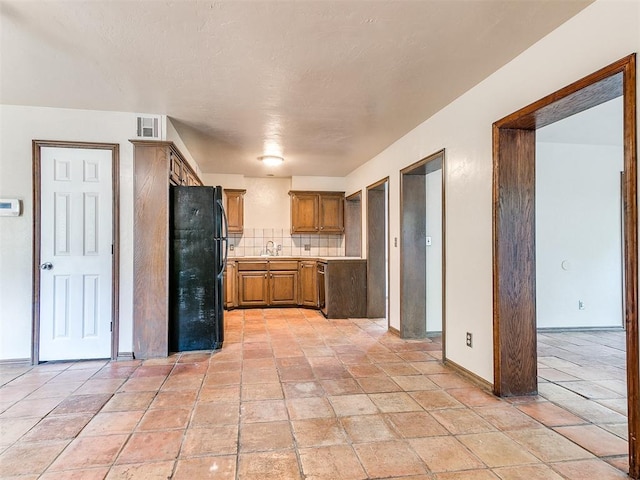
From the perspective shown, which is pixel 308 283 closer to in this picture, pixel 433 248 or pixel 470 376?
pixel 433 248

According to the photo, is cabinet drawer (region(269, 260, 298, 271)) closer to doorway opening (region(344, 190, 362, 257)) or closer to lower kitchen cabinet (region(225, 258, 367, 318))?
lower kitchen cabinet (region(225, 258, 367, 318))

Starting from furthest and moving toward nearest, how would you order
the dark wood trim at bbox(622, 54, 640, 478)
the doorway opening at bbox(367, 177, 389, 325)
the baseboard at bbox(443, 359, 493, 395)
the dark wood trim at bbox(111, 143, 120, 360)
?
the doorway opening at bbox(367, 177, 389, 325)
the dark wood trim at bbox(111, 143, 120, 360)
the baseboard at bbox(443, 359, 493, 395)
the dark wood trim at bbox(622, 54, 640, 478)

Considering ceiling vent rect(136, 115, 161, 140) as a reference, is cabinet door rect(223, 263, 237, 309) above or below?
below

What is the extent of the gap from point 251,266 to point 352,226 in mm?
1904

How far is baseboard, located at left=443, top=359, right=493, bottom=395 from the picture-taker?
2703mm

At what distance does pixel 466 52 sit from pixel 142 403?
3.22 m

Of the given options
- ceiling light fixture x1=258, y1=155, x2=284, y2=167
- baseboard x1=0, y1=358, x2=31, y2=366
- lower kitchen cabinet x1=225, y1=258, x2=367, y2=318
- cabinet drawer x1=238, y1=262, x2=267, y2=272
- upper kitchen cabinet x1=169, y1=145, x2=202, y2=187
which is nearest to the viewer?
baseboard x1=0, y1=358, x2=31, y2=366

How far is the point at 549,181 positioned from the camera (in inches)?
183

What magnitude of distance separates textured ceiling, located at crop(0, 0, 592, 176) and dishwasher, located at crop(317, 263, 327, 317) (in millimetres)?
2577

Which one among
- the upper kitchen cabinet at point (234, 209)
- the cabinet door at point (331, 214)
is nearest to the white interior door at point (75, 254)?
the upper kitchen cabinet at point (234, 209)

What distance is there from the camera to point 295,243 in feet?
22.6

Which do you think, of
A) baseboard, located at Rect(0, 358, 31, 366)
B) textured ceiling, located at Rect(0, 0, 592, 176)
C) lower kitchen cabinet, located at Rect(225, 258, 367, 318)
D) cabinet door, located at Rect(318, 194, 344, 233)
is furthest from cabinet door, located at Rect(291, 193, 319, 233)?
baseboard, located at Rect(0, 358, 31, 366)

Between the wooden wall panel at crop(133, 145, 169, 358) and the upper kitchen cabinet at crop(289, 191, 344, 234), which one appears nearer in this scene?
the wooden wall panel at crop(133, 145, 169, 358)

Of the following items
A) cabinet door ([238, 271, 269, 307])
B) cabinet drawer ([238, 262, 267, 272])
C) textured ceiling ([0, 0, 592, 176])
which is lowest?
cabinet door ([238, 271, 269, 307])
